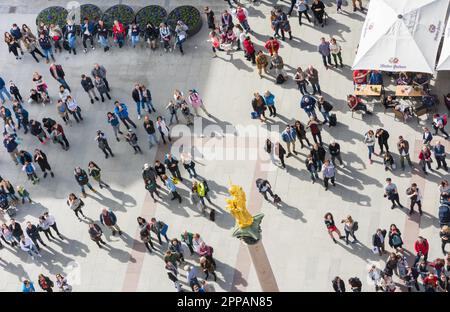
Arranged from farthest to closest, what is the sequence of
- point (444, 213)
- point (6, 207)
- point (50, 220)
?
point (6, 207) < point (50, 220) < point (444, 213)

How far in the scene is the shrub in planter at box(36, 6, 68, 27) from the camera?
3869 cm

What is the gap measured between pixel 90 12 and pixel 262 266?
1843 centimetres

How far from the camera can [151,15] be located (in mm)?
38094

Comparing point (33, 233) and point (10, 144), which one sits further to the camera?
point (10, 144)

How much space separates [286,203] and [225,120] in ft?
16.2

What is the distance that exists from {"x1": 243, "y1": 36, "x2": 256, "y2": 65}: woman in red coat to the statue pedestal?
12015 millimetres

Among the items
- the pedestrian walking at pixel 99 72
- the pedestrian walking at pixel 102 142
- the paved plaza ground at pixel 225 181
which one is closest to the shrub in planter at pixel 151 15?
the paved plaza ground at pixel 225 181

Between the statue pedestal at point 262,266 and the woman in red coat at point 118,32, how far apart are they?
15.3 metres

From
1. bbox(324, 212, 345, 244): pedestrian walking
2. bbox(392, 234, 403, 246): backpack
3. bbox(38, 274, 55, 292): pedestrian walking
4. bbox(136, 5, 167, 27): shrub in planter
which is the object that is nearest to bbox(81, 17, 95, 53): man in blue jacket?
bbox(136, 5, 167, 27): shrub in planter

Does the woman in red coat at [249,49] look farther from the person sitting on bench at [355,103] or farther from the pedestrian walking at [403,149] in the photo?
the pedestrian walking at [403,149]

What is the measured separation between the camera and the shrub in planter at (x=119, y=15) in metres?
38.2

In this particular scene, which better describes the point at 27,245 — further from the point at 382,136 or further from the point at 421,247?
the point at 421,247

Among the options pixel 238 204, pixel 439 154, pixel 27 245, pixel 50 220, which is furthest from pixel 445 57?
pixel 27 245

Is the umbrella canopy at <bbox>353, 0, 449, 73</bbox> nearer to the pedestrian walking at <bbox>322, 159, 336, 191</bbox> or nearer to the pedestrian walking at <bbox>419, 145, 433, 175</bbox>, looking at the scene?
the pedestrian walking at <bbox>419, 145, 433, 175</bbox>
